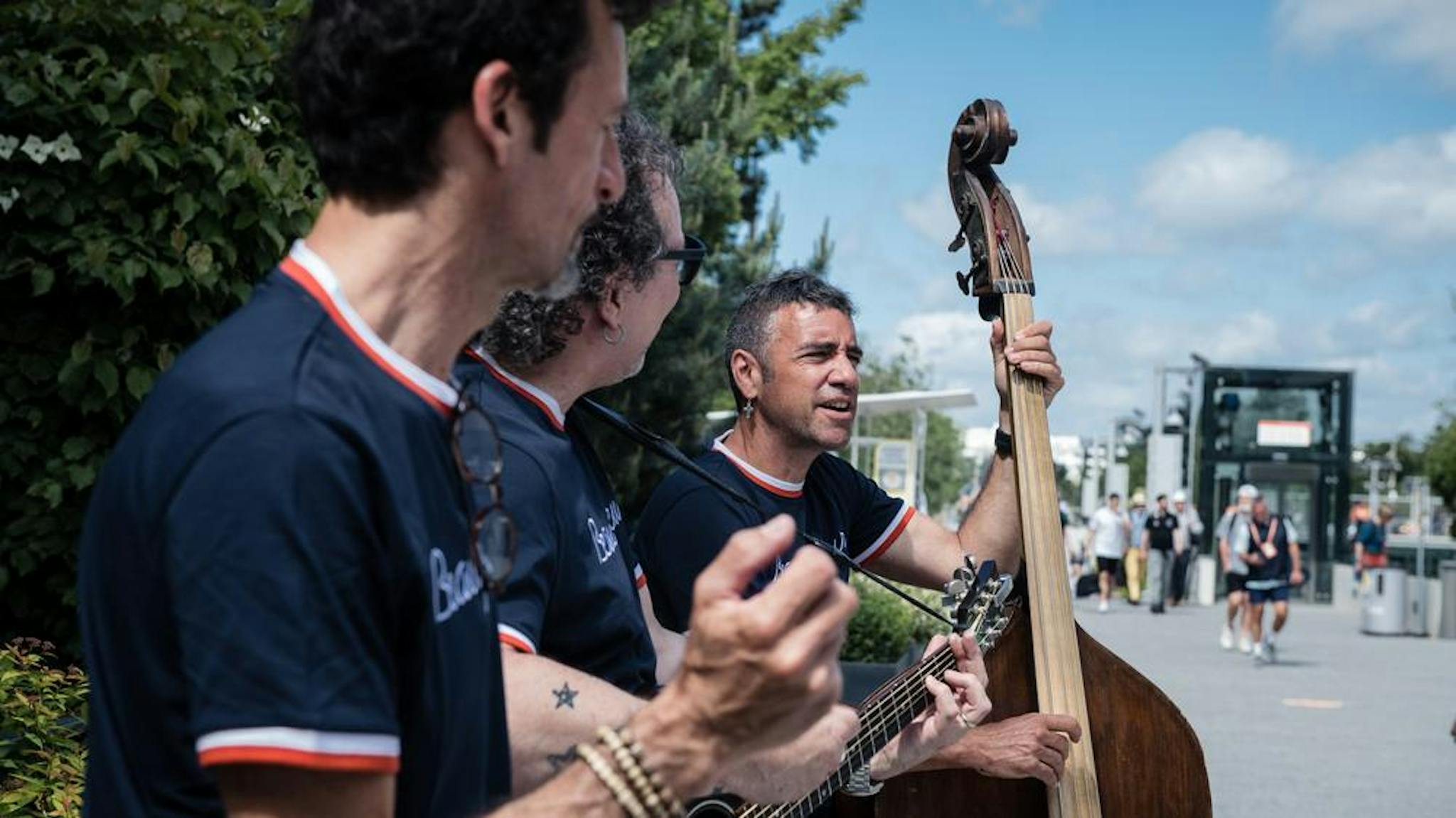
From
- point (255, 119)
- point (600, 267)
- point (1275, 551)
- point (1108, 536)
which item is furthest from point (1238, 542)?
point (600, 267)

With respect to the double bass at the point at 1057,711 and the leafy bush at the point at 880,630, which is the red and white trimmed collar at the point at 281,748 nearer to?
the double bass at the point at 1057,711

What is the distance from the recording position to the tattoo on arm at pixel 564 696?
6.91 feet

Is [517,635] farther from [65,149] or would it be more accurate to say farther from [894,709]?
[65,149]

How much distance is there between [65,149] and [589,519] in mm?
3044

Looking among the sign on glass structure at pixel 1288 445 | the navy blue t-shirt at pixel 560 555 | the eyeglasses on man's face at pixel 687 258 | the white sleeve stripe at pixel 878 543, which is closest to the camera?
the navy blue t-shirt at pixel 560 555

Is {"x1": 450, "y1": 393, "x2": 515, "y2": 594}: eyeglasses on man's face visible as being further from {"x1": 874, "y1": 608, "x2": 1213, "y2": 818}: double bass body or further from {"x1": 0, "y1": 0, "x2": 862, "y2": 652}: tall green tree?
{"x1": 0, "y1": 0, "x2": 862, "y2": 652}: tall green tree

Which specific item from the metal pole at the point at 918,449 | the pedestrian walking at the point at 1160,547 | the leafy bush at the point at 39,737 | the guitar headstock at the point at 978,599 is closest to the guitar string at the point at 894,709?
the guitar headstock at the point at 978,599

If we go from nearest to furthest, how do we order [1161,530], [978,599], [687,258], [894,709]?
1. [687,258]
2. [894,709]
3. [978,599]
4. [1161,530]

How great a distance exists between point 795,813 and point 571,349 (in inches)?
35.8

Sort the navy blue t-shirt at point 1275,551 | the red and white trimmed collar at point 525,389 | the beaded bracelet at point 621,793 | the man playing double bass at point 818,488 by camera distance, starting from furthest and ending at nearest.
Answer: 1. the navy blue t-shirt at point 1275,551
2. the man playing double bass at point 818,488
3. the red and white trimmed collar at point 525,389
4. the beaded bracelet at point 621,793

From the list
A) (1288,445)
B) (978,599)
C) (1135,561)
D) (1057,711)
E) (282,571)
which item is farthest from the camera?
(1288,445)

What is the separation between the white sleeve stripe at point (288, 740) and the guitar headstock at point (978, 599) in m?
2.11

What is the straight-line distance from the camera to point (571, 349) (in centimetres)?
270

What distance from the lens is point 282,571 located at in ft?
3.84
